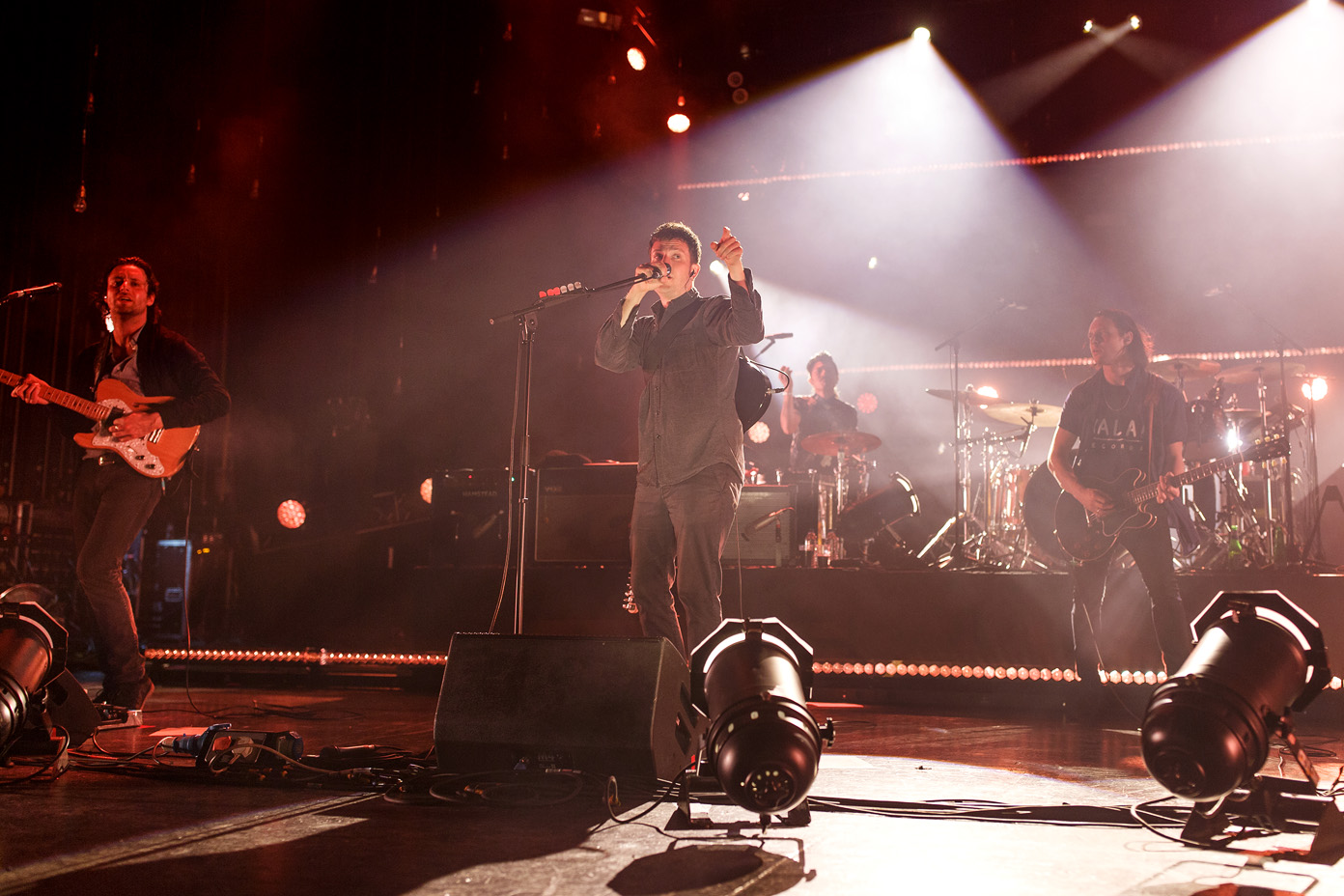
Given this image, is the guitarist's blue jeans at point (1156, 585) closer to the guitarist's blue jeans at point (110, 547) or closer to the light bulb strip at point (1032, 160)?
the guitarist's blue jeans at point (110, 547)

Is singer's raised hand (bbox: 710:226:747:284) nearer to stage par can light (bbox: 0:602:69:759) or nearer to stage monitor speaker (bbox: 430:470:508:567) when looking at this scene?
stage par can light (bbox: 0:602:69:759)

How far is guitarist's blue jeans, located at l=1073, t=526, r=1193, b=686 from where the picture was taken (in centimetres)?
417

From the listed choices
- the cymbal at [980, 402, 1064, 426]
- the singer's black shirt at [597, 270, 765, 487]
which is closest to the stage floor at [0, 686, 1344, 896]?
the singer's black shirt at [597, 270, 765, 487]

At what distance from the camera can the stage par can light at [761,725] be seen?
2006 mm

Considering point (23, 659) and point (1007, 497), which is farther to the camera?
point (1007, 497)

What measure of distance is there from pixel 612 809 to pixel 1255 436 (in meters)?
6.70

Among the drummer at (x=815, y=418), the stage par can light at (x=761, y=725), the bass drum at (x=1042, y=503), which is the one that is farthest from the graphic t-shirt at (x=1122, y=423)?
the drummer at (x=815, y=418)

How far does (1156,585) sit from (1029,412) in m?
3.36

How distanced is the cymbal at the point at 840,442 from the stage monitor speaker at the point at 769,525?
1073 millimetres

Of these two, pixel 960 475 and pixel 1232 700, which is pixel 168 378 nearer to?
pixel 1232 700

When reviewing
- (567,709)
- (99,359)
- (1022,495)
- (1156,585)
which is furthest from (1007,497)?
(99,359)

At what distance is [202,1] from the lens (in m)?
7.11

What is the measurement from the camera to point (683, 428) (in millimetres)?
3393

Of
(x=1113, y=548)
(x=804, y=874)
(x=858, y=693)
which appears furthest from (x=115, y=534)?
(x=1113, y=548)
